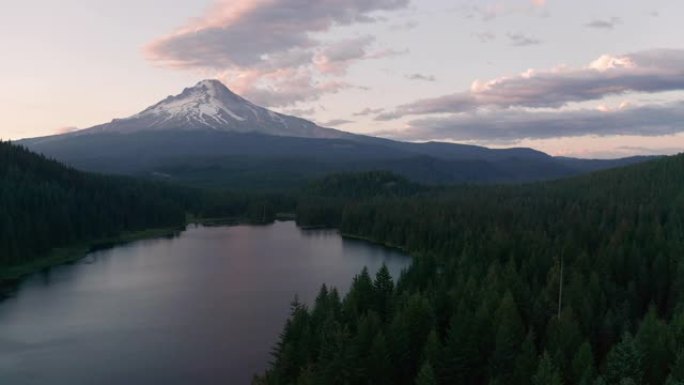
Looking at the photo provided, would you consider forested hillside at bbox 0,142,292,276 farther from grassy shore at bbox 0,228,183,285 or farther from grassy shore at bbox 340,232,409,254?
grassy shore at bbox 340,232,409,254

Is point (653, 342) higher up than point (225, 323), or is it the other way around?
point (653, 342)

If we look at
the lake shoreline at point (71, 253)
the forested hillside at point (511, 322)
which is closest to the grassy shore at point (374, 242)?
the forested hillside at point (511, 322)

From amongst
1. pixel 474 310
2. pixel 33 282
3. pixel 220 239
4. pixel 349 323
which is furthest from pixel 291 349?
pixel 220 239

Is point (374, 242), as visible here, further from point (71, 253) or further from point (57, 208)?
point (57, 208)

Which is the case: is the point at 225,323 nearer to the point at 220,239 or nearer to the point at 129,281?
the point at 129,281

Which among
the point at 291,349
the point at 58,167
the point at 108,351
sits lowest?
the point at 108,351

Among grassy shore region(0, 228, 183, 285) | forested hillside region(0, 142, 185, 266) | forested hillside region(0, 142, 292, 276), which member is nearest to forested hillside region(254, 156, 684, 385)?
grassy shore region(0, 228, 183, 285)

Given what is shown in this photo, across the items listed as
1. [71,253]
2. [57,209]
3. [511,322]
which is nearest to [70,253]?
[71,253]
